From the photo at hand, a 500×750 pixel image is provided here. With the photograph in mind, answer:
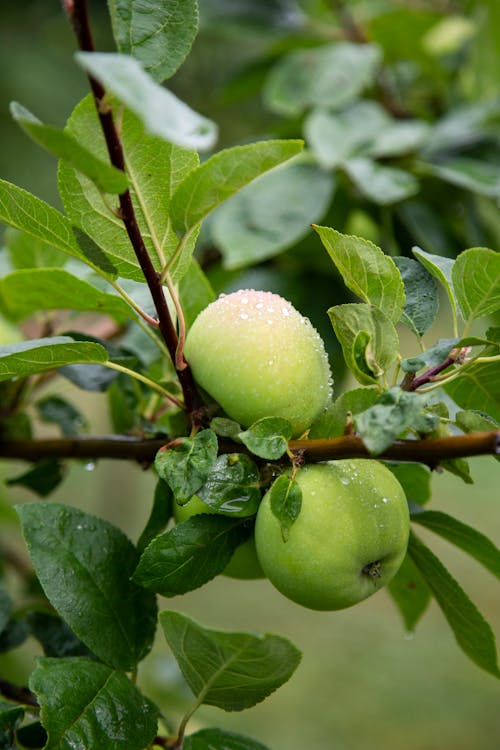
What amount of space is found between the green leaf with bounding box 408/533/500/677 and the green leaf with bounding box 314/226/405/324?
0.14 m

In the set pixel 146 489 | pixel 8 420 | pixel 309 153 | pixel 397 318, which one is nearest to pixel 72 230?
pixel 397 318

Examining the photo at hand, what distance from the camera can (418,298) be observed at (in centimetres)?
47

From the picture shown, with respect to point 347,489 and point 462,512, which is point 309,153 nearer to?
point 347,489

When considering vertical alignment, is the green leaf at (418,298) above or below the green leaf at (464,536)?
above

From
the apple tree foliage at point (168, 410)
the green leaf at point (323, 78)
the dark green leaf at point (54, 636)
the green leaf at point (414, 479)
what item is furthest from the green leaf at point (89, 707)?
the green leaf at point (323, 78)

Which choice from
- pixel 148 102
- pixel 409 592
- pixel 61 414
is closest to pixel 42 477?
pixel 61 414

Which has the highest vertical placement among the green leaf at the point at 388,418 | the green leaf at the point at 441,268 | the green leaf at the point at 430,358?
the green leaf at the point at 441,268

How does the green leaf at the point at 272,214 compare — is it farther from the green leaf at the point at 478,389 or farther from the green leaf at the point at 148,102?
the green leaf at the point at 148,102

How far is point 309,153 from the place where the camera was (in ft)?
3.06

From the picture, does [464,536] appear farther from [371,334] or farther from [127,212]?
[127,212]

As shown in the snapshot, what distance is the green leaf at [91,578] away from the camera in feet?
1.51

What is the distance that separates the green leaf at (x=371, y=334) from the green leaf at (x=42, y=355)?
0.13m

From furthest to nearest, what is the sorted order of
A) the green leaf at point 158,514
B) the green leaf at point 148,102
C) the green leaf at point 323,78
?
the green leaf at point 323,78 < the green leaf at point 158,514 < the green leaf at point 148,102

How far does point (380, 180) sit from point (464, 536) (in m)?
0.47
